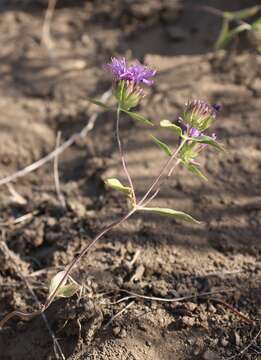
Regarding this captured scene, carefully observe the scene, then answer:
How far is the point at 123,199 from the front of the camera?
2609 mm

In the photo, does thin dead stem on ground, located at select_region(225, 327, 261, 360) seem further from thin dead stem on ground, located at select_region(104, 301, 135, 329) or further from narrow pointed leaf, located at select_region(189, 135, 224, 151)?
narrow pointed leaf, located at select_region(189, 135, 224, 151)

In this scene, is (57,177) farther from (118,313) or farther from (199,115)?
(199,115)

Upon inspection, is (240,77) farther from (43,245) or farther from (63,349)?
(63,349)

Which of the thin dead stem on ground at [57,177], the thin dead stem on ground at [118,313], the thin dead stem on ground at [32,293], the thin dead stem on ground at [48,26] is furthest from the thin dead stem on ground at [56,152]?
the thin dead stem on ground at [118,313]

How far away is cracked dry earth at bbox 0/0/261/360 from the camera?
2.10 m

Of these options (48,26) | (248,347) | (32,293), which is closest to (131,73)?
(32,293)

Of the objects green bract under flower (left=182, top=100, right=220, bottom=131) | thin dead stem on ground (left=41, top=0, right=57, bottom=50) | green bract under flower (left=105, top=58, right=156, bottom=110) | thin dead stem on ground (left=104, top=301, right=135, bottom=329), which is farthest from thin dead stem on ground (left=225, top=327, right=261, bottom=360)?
thin dead stem on ground (left=41, top=0, right=57, bottom=50)

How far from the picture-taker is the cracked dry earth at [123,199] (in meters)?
2.10

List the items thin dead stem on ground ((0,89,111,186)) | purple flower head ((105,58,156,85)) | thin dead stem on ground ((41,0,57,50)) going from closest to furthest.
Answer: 1. purple flower head ((105,58,156,85))
2. thin dead stem on ground ((0,89,111,186))
3. thin dead stem on ground ((41,0,57,50))

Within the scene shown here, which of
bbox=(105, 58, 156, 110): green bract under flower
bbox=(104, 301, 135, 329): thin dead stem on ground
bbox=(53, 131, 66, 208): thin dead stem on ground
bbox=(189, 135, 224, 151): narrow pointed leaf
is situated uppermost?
bbox=(105, 58, 156, 110): green bract under flower

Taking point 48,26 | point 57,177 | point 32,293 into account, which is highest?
point 48,26

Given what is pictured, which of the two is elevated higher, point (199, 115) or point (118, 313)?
point (199, 115)

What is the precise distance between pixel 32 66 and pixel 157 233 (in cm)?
152

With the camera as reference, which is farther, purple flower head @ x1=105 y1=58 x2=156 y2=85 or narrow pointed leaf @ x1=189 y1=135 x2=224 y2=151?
purple flower head @ x1=105 y1=58 x2=156 y2=85
